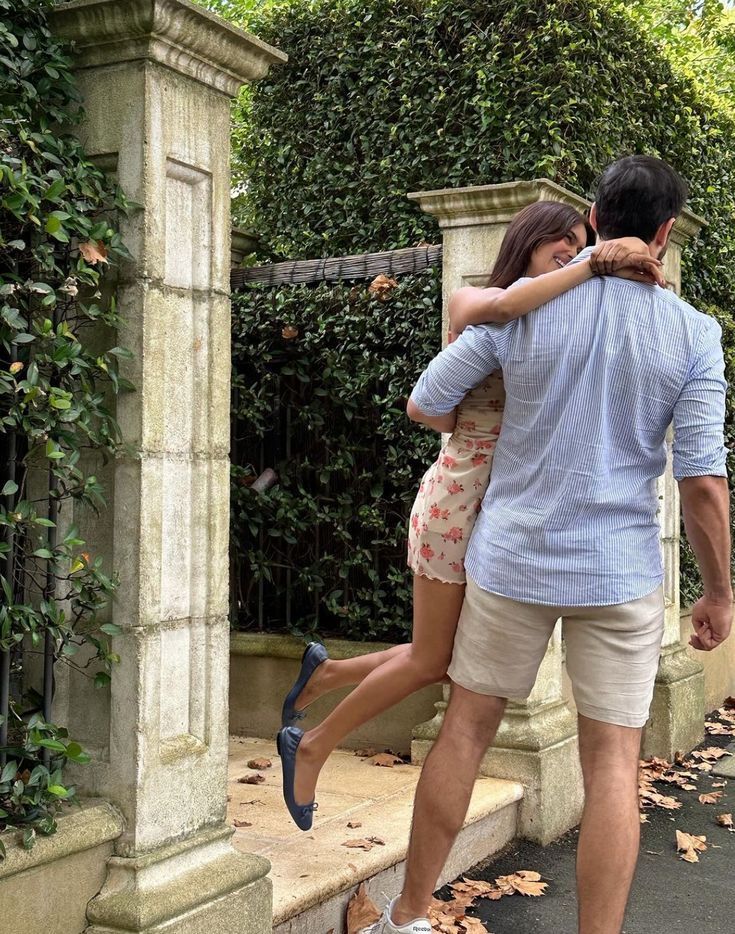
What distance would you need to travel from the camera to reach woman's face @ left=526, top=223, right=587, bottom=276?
126 inches

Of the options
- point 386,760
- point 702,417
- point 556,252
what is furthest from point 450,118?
point 702,417

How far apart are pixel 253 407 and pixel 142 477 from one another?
2.71m

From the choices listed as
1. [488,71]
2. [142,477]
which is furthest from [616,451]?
[488,71]

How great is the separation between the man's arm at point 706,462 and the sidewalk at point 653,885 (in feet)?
5.30

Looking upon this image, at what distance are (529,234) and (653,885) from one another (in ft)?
8.79

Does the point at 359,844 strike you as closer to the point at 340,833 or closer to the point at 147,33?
the point at 340,833

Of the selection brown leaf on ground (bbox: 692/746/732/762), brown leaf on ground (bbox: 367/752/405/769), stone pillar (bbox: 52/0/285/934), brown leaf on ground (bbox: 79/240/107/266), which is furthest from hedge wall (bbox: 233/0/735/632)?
brown leaf on ground (bbox: 79/240/107/266)

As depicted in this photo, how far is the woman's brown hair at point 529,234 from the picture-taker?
10.5 feet

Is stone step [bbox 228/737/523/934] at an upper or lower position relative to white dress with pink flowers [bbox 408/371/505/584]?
lower

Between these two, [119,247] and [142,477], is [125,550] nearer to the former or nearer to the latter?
[142,477]

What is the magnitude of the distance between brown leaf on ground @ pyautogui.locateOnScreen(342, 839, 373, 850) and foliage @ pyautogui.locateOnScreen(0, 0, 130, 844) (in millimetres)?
1338

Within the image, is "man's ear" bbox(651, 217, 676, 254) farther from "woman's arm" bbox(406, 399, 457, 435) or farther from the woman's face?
"woman's arm" bbox(406, 399, 457, 435)

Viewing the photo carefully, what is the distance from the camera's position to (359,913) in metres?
3.65

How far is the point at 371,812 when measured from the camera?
14.4 ft
